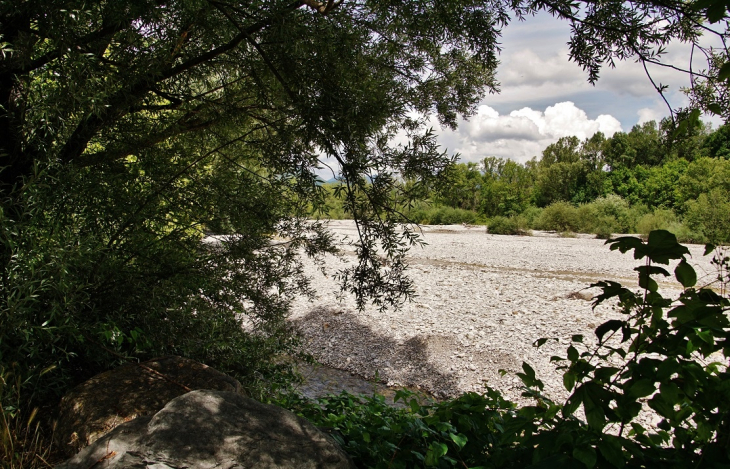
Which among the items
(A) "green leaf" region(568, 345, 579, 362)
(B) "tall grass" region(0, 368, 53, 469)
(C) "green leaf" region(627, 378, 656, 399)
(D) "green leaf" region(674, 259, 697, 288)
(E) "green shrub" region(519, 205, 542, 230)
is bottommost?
(B) "tall grass" region(0, 368, 53, 469)

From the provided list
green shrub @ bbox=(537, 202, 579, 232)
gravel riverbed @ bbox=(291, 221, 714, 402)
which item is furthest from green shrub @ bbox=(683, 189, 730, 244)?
green shrub @ bbox=(537, 202, 579, 232)

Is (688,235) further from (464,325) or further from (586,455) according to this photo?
(586,455)

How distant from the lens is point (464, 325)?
8.43m

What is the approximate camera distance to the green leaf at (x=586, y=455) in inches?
44.3

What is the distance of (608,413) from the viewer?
4.27ft

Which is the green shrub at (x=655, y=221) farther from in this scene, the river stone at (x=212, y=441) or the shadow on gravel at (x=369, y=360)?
the river stone at (x=212, y=441)

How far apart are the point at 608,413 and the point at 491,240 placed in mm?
19862

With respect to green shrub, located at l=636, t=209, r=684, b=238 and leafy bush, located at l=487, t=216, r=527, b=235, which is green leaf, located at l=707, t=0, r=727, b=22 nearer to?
green shrub, located at l=636, t=209, r=684, b=238

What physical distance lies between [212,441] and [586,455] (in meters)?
1.35

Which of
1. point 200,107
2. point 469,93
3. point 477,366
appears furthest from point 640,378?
point 477,366

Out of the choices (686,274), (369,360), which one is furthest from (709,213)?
(686,274)

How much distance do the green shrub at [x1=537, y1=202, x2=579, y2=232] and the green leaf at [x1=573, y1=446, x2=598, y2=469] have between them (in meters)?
25.1

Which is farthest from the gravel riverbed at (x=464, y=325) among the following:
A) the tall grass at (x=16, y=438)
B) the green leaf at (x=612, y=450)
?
the green leaf at (x=612, y=450)

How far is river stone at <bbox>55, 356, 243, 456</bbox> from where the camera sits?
7.72 feet
